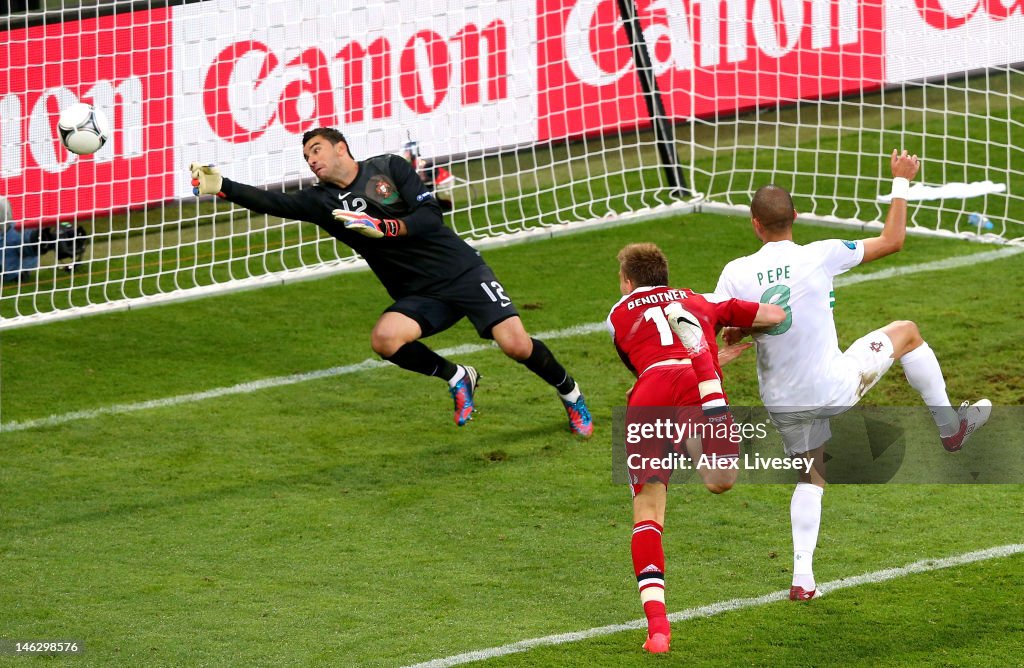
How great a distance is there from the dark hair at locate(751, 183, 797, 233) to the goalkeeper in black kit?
2248 mm

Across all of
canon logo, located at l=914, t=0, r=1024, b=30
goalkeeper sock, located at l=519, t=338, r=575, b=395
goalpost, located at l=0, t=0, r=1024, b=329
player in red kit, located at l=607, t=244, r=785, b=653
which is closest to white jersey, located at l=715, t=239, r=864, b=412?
player in red kit, located at l=607, t=244, r=785, b=653

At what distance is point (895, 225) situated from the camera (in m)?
6.29

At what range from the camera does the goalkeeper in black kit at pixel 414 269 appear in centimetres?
839

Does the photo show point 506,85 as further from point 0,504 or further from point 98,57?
point 0,504

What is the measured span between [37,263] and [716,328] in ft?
20.8

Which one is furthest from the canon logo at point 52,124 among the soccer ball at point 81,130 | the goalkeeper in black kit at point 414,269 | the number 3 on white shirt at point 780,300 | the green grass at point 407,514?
the number 3 on white shirt at point 780,300

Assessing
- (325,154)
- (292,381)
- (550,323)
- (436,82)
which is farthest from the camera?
(436,82)

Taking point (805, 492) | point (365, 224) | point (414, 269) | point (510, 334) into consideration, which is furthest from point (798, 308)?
point (414, 269)

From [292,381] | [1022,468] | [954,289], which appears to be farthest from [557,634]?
[954,289]

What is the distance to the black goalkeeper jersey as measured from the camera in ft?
27.7

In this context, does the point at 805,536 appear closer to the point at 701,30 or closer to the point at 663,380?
the point at 663,380

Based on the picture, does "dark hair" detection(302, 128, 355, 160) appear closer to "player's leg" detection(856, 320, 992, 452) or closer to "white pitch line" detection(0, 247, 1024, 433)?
"white pitch line" detection(0, 247, 1024, 433)

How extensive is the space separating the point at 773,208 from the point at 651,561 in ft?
5.31

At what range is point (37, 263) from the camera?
35.5ft
